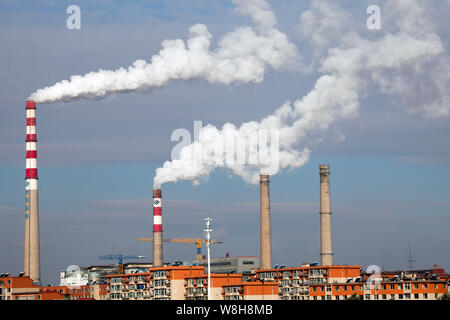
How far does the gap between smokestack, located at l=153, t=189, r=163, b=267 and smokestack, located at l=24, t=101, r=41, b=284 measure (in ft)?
71.6

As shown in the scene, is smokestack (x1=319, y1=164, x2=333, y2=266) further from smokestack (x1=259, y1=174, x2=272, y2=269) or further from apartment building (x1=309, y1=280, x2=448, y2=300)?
apartment building (x1=309, y1=280, x2=448, y2=300)

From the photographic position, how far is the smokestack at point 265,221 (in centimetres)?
15488

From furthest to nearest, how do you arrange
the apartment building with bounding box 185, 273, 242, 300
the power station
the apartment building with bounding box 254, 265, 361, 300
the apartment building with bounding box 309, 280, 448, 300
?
the power station < the apartment building with bounding box 254, 265, 361, 300 < the apartment building with bounding box 185, 273, 242, 300 < the apartment building with bounding box 309, 280, 448, 300

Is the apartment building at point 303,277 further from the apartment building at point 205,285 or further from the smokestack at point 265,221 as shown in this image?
the apartment building at point 205,285

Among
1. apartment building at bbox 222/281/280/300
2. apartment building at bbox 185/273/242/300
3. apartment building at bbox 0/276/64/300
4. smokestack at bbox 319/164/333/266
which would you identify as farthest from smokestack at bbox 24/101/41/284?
smokestack at bbox 319/164/333/266

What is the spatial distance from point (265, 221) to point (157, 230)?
2111 cm

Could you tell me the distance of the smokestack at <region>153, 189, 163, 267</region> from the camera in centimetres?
15900

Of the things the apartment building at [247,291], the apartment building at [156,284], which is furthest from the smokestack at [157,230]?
the apartment building at [247,291]

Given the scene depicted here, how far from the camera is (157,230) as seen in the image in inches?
6299

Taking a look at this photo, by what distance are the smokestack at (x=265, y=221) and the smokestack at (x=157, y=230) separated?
64.2ft

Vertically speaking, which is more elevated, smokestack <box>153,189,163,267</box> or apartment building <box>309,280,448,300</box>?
smokestack <box>153,189,163,267</box>

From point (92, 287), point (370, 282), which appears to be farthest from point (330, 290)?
point (92, 287)

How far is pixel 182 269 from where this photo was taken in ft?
464

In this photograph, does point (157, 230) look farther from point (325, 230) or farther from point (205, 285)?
point (325, 230)
